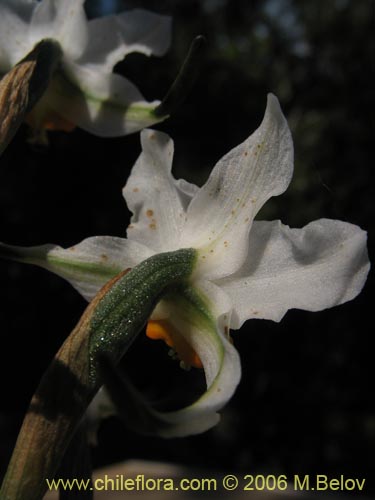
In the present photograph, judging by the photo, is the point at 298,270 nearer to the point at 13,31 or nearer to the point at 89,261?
the point at 89,261

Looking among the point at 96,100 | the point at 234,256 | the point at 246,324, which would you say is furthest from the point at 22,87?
the point at 246,324

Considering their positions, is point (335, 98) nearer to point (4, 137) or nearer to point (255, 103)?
point (255, 103)

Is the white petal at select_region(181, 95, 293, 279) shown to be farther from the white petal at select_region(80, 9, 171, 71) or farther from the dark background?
the dark background

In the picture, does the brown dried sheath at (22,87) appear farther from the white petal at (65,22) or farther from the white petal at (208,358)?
the white petal at (208,358)

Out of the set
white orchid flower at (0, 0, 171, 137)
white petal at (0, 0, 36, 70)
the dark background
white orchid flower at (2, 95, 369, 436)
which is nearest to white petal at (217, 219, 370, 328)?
white orchid flower at (2, 95, 369, 436)

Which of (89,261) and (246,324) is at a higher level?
(89,261)

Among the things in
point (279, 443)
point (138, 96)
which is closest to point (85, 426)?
point (138, 96)
